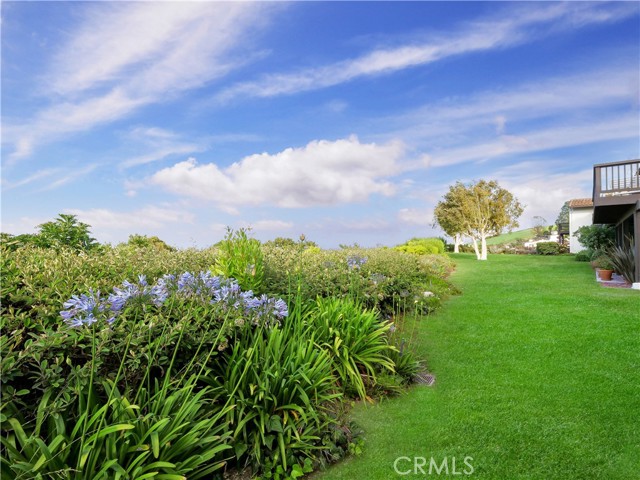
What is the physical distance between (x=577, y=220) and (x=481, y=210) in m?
8.16

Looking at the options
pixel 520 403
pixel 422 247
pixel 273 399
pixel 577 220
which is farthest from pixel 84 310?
pixel 577 220

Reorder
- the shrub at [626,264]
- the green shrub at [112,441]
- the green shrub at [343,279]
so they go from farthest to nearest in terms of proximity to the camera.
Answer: the shrub at [626,264]
the green shrub at [343,279]
the green shrub at [112,441]

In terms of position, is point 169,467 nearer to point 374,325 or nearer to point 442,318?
point 374,325

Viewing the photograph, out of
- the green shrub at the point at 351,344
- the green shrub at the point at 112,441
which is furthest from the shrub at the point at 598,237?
the green shrub at the point at 112,441

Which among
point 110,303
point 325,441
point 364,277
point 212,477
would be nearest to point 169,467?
point 212,477

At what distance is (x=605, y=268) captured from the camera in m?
14.2

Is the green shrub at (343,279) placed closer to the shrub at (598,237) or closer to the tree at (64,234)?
the tree at (64,234)

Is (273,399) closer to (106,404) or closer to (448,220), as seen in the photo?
(106,404)

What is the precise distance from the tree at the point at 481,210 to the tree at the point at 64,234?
2221 cm

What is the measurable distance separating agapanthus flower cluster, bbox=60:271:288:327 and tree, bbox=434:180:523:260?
23187 mm

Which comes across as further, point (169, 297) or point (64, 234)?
point (64, 234)

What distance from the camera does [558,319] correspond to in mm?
7555

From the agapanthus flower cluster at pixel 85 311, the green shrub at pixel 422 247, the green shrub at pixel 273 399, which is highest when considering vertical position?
the green shrub at pixel 422 247

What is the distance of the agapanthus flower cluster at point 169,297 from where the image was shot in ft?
7.88
